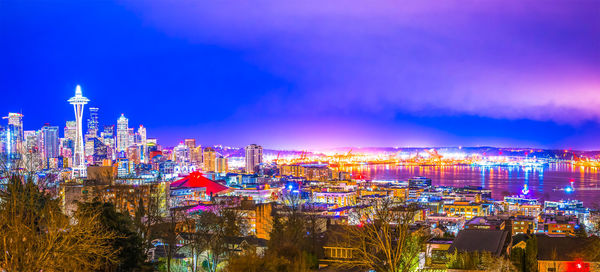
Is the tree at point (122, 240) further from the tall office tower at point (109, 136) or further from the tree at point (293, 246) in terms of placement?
the tall office tower at point (109, 136)

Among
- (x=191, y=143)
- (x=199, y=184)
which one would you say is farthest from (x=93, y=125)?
(x=199, y=184)

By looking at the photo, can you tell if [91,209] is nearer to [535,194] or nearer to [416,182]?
[535,194]

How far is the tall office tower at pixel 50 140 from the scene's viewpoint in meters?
48.3

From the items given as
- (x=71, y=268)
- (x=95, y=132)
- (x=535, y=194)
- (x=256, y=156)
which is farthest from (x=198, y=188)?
(x=95, y=132)

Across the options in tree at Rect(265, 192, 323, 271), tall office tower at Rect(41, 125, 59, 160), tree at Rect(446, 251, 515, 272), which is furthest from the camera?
tall office tower at Rect(41, 125, 59, 160)

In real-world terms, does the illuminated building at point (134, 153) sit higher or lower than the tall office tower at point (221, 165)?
higher

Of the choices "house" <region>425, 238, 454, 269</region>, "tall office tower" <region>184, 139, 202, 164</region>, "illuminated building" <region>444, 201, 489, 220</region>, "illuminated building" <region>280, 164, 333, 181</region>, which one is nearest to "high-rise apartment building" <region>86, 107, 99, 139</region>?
"tall office tower" <region>184, 139, 202, 164</region>

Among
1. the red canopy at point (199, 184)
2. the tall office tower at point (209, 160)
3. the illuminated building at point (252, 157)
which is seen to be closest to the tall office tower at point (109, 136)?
the tall office tower at point (209, 160)

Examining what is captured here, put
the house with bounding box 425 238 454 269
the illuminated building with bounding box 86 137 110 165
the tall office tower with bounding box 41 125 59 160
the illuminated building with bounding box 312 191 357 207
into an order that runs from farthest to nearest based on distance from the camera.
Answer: the illuminated building with bounding box 86 137 110 165
the tall office tower with bounding box 41 125 59 160
the illuminated building with bounding box 312 191 357 207
the house with bounding box 425 238 454 269

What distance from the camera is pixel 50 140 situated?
1939 inches

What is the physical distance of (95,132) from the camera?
2357 inches

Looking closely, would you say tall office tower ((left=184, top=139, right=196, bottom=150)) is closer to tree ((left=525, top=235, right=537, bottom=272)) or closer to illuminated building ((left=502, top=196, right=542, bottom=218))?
illuminated building ((left=502, top=196, right=542, bottom=218))

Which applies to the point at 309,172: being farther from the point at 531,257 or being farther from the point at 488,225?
the point at 531,257

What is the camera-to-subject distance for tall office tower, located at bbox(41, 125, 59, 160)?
4834 cm
